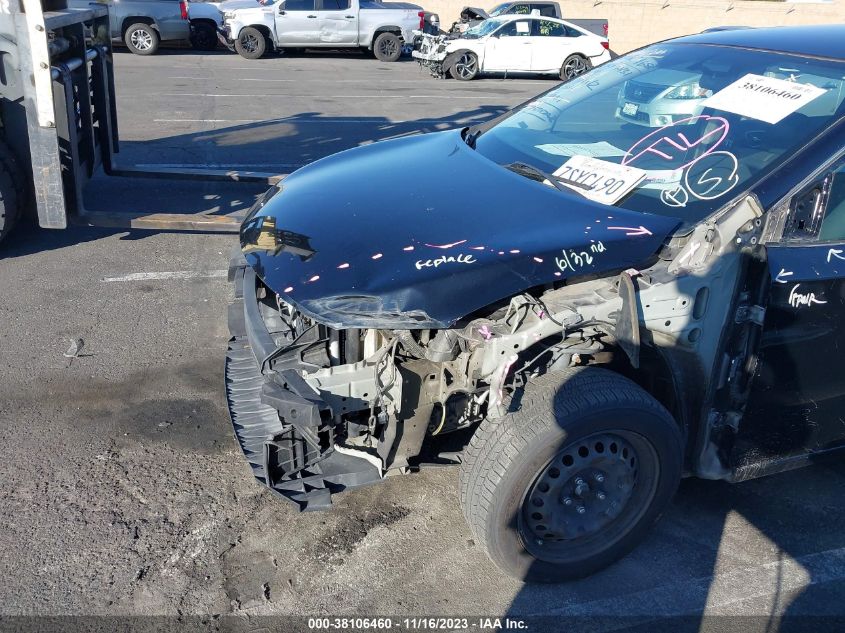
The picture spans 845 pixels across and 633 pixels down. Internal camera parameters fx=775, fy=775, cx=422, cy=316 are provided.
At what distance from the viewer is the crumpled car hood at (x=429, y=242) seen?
259 centimetres

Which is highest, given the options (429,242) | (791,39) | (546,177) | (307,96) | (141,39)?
(791,39)

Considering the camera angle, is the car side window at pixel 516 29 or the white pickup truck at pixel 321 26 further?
the white pickup truck at pixel 321 26

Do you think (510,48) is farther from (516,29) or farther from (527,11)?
(527,11)

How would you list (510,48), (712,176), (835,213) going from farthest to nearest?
(510,48)
(712,176)
(835,213)

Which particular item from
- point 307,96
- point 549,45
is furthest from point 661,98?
point 549,45

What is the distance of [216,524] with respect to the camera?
10.5 ft

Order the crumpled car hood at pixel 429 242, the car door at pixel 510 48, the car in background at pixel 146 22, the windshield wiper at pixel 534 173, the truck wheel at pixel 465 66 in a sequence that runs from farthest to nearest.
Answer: the car in background at pixel 146 22 → the car door at pixel 510 48 → the truck wheel at pixel 465 66 → the windshield wiper at pixel 534 173 → the crumpled car hood at pixel 429 242

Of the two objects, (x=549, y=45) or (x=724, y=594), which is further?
(x=549, y=45)

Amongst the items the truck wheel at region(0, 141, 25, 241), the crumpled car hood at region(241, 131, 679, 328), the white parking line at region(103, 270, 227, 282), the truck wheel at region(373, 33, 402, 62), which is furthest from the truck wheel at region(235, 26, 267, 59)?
the crumpled car hood at region(241, 131, 679, 328)

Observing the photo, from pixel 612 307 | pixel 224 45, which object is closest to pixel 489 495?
pixel 612 307

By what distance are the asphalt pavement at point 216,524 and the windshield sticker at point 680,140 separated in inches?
58.1

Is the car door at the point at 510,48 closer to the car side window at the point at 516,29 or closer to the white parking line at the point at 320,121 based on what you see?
the car side window at the point at 516,29

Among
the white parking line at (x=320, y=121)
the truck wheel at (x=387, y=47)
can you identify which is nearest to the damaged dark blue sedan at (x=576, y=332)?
the white parking line at (x=320, y=121)

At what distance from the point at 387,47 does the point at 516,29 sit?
156 inches
